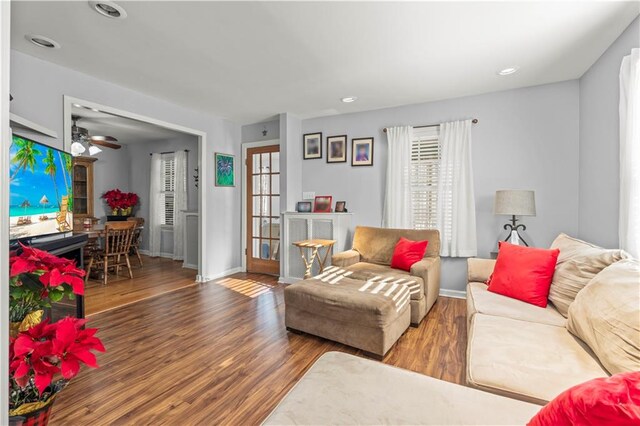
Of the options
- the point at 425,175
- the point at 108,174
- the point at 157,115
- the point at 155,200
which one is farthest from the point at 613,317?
the point at 108,174

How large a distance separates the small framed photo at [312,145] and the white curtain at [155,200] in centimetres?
349

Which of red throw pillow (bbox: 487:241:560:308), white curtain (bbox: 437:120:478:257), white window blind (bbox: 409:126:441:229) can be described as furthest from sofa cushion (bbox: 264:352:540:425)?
white window blind (bbox: 409:126:441:229)

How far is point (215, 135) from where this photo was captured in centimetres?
463

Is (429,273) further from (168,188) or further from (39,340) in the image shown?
(168,188)

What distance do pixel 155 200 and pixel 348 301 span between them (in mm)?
5498

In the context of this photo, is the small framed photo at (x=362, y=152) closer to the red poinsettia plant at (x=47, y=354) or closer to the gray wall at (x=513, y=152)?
the gray wall at (x=513, y=152)

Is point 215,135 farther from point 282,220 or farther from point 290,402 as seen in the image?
point 290,402

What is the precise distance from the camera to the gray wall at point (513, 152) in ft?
10.5

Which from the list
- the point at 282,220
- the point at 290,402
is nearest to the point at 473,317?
the point at 290,402

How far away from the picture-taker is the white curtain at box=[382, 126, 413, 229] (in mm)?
3908

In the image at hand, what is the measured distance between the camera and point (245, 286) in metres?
4.23

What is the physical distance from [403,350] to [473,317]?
27.7 inches

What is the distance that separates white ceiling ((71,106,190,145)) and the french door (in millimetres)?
1516

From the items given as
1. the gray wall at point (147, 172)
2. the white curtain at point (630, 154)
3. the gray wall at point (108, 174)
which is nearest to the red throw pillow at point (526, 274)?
the white curtain at point (630, 154)
